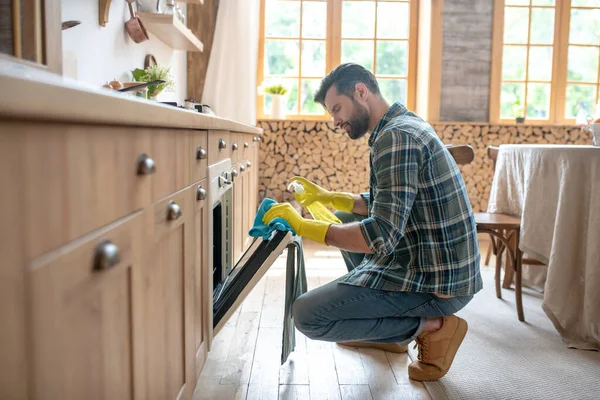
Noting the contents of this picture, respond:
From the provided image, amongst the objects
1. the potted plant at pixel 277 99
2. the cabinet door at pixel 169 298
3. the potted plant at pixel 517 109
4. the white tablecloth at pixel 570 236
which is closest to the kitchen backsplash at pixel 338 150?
the potted plant at pixel 277 99

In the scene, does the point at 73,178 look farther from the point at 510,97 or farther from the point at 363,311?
the point at 510,97

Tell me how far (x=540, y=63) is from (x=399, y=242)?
13.1 ft

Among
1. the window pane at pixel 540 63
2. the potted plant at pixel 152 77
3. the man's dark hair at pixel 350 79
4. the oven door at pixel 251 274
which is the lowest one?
the oven door at pixel 251 274

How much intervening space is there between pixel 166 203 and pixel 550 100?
15.7 feet

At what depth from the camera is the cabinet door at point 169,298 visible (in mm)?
972

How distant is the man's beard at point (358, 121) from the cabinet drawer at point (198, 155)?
54cm

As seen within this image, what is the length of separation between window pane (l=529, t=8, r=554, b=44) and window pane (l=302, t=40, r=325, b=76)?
6.29 feet

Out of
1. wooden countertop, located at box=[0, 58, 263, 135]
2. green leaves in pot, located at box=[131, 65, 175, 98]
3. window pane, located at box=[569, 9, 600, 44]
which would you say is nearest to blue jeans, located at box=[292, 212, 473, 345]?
wooden countertop, located at box=[0, 58, 263, 135]

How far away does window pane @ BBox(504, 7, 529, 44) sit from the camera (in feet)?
15.8

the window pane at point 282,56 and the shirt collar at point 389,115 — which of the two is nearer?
the shirt collar at point 389,115

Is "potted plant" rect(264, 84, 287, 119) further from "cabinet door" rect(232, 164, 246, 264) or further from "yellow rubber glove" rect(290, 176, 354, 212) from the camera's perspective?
"yellow rubber glove" rect(290, 176, 354, 212)

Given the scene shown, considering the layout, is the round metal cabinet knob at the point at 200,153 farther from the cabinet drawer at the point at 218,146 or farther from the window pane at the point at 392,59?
the window pane at the point at 392,59

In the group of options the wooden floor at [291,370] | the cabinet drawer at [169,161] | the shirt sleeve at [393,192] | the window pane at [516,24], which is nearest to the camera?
the cabinet drawer at [169,161]

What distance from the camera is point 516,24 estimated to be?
4828mm
